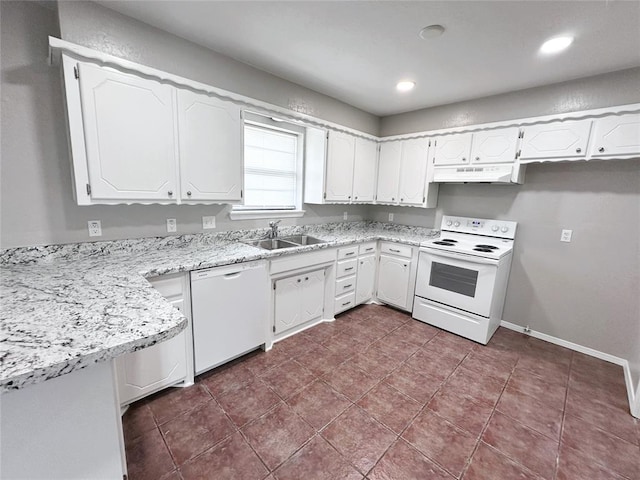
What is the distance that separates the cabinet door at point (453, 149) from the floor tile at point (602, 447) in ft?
8.01

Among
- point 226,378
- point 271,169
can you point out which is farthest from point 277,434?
point 271,169

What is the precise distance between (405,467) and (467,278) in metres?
1.84

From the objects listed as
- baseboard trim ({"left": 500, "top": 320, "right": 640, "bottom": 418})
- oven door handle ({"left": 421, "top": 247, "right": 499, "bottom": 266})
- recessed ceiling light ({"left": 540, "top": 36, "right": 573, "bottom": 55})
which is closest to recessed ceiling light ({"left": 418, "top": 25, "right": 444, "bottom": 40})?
recessed ceiling light ({"left": 540, "top": 36, "right": 573, "bottom": 55})

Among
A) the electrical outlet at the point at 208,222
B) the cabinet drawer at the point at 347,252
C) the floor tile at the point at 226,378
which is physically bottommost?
the floor tile at the point at 226,378

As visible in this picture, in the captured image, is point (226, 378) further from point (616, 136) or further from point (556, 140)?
point (616, 136)

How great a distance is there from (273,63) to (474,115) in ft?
7.41

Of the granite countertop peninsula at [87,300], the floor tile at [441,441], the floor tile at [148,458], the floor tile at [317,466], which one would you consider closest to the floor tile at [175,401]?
the floor tile at [148,458]

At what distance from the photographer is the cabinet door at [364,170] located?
3500 mm

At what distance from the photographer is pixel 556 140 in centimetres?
248

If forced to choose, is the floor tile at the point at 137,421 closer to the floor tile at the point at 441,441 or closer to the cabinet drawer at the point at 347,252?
the floor tile at the point at 441,441

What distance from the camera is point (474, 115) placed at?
307 cm

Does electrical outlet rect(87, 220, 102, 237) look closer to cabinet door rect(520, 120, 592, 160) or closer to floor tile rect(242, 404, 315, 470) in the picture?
floor tile rect(242, 404, 315, 470)

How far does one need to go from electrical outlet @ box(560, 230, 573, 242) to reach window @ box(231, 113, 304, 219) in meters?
2.71

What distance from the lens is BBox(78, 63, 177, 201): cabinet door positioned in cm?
164
